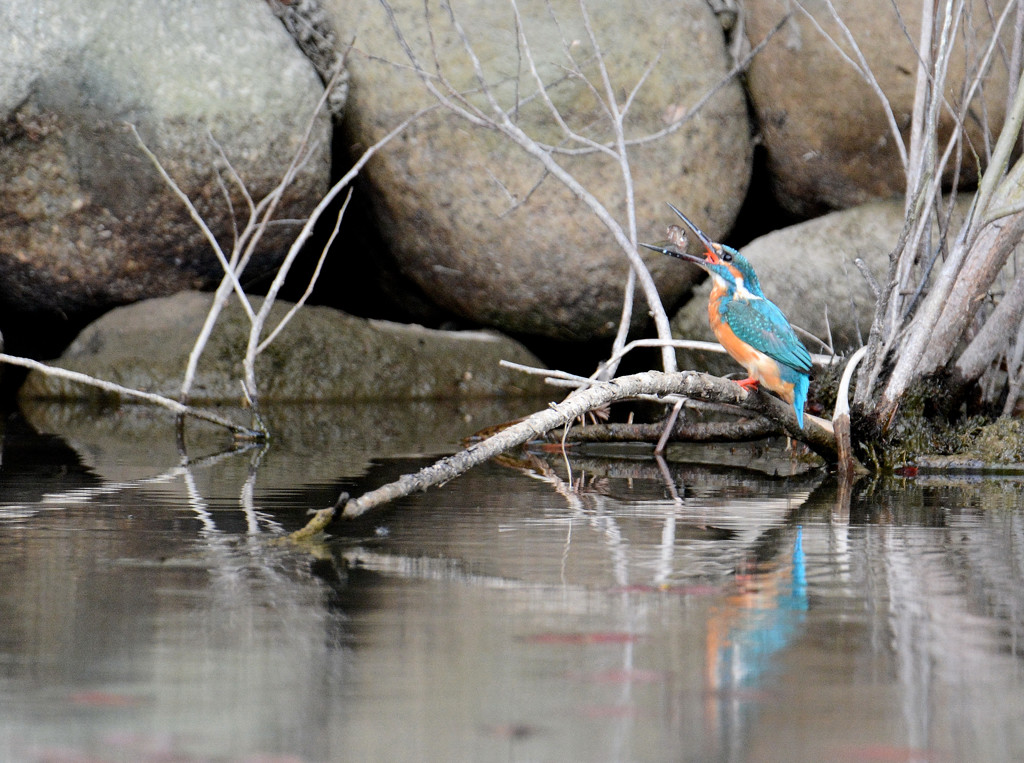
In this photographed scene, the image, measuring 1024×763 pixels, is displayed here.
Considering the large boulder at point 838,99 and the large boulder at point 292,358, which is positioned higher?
the large boulder at point 838,99

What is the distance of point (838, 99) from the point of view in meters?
8.23

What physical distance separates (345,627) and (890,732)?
3.75 ft

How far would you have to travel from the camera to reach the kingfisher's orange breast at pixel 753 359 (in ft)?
16.0

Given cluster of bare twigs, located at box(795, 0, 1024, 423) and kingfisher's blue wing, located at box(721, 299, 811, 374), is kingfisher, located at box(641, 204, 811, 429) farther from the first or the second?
cluster of bare twigs, located at box(795, 0, 1024, 423)

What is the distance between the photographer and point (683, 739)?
6.68 feet

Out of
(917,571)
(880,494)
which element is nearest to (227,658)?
(917,571)

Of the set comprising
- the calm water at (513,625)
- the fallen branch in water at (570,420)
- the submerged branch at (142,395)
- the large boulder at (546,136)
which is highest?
the large boulder at (546,136)

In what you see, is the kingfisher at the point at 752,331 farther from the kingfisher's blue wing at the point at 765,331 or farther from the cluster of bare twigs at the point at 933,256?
the cluster of bare twigs at the point at 933,256

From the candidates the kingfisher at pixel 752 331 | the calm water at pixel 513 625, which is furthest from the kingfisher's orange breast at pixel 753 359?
the calm water at pixel 513 625

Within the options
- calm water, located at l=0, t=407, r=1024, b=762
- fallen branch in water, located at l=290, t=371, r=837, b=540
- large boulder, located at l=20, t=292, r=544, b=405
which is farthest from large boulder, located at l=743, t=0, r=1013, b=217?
calm water, located at l=0, t=407, r=1024, b=762

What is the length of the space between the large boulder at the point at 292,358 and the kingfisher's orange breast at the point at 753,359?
408 cm

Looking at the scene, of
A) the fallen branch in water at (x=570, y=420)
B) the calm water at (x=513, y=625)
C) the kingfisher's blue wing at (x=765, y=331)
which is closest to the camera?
the calm water at (x=513, y=625)

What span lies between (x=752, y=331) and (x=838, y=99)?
3.90 metres

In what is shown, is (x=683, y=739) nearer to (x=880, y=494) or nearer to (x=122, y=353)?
(x=880, y=494)
